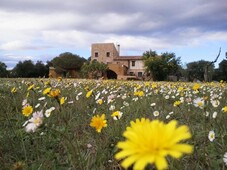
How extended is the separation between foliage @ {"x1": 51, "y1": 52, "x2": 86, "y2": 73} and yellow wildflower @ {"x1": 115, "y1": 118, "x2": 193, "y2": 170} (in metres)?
48.5

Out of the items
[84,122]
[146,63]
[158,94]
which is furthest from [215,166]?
[146,63]

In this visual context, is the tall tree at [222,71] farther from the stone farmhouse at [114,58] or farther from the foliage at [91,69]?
the foliage at [91,69]

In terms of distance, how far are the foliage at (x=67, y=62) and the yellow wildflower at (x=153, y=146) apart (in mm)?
48494

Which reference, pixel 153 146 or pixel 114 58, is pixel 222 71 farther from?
pixel 153 146

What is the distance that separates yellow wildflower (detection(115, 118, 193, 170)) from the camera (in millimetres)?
481

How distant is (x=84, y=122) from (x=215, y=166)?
5.17ft

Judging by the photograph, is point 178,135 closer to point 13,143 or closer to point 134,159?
point 134,159

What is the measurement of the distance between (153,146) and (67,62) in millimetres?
50122

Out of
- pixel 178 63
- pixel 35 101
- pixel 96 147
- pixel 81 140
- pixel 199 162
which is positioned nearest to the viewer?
pixel 199 162

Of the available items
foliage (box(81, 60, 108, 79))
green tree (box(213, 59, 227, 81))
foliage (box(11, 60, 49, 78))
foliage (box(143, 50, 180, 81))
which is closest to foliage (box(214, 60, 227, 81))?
green tree (box(213, 59, 227, 81))

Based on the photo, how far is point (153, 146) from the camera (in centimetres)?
51

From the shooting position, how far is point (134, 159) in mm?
488

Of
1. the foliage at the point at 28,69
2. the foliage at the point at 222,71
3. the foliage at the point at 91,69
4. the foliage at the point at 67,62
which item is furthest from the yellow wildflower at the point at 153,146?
the foliage at the point at 67,62

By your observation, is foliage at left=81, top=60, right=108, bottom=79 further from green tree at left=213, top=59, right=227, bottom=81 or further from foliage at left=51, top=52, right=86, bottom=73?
green tree at left=213, top=59, right=227, bottom=81
